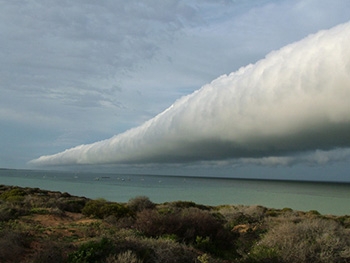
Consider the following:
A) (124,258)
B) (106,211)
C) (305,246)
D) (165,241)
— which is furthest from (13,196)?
(305,246)

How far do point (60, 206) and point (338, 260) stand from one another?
1780 centimetres

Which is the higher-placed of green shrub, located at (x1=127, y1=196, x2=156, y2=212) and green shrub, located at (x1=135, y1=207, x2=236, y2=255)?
green shrub, located at (x1=135, y1=207, x2=236, y2=255)

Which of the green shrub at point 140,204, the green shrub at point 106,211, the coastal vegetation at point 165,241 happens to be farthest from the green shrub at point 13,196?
the coastal vegetation at point 165,241

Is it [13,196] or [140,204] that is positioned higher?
[13,196]

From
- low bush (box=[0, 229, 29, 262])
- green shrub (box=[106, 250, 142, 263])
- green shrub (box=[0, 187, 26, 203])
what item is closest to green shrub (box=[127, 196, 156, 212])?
green shrub (box=[0, 187, 26, 203])

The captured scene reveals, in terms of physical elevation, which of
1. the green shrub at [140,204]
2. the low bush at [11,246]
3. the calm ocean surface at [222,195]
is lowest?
the calm ocean surface at [222,195]

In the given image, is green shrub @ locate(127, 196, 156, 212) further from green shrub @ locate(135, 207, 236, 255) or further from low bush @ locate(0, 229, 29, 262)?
Result: low bush @ locate(0, 229, 29, 262)

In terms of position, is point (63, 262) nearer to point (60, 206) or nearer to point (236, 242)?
point (236, 242)

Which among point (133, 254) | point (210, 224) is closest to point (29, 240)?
point (133, 254)

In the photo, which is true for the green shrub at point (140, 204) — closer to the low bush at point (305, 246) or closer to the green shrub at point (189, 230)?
the green shrub at point (189, 230)

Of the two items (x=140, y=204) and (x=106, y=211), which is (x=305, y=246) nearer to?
(x=106, y=211)

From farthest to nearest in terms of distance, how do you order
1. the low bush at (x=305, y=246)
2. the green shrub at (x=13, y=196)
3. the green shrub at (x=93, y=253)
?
the green shrub at (x=13, y=196) < the low bush at (x=305, y=246) < the green shrub at (x=93, y=253)

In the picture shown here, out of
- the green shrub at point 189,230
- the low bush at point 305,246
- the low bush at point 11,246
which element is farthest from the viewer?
the green shrub at point 189,230

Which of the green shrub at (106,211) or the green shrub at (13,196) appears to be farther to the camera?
the green shrub at (13,196)
